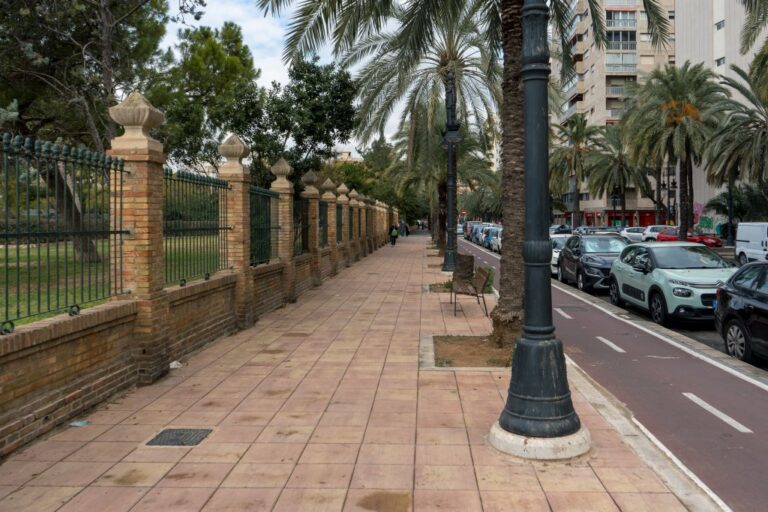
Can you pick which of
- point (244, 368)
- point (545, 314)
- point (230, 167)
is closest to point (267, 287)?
point (230, 167)

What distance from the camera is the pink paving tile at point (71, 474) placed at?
4502mm

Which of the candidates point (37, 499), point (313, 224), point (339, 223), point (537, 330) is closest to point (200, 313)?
point (37, 499)

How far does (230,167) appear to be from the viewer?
34.6 feet

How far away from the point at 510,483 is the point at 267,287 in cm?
901

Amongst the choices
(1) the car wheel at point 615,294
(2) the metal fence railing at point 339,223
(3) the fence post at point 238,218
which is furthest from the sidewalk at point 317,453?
(2) the metal fence railing at point 339,223

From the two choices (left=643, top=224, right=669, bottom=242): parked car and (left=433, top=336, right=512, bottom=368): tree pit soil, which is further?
(left=643, top=224, right=669, bottom=242): parked car

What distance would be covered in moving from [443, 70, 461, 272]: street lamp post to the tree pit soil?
409 inches

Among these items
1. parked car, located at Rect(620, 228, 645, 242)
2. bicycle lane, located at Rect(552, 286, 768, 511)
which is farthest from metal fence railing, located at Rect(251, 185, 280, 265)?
parked car, located at Rect(620, 228, 645, 242)

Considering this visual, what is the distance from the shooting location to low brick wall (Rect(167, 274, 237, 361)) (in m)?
8.11

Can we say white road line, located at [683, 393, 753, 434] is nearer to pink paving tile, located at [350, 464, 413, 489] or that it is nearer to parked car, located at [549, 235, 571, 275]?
pink paving tile, located at [350, 464, 413, 489]

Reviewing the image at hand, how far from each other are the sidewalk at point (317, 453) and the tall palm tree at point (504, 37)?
74.7 inches

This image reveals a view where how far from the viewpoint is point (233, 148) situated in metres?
10.3

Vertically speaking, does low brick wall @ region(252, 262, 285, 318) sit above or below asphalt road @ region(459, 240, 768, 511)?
above

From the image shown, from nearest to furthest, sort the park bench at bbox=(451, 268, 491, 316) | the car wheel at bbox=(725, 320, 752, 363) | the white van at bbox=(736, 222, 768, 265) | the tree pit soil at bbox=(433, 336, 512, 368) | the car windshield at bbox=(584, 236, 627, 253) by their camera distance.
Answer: the tree pit soil at bbox=(433, 336, 512, 368), the car wheel at bbox=(725, 320, 752, 363), the park bench at bbox=(451, 268, 491, 316), the car windshield at bbox=(584, 236, 627, 253), the white van at bbox=(736, 222, 768, 265)
